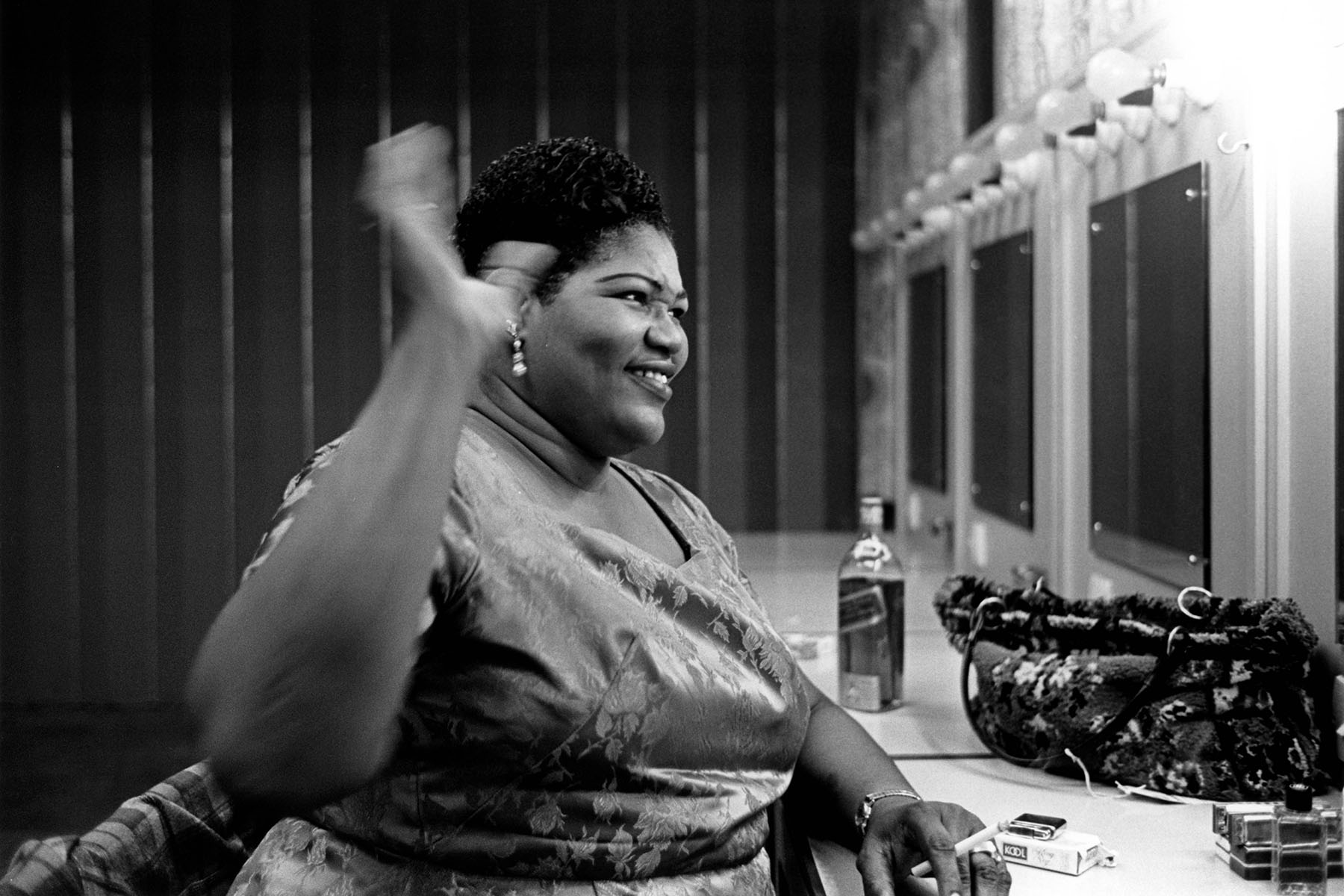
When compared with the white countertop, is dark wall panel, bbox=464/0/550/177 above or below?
above

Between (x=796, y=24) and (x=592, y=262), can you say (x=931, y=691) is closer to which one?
(x=592, y=262)

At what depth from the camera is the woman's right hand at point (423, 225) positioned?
0.85 meters

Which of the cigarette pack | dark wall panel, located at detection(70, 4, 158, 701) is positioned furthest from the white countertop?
dark wall panel, located at detection(70, 4, 158, 701)

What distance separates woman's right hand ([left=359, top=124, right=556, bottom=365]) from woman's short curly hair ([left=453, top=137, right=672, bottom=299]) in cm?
35

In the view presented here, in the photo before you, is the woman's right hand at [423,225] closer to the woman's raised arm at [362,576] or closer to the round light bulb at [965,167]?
the woman's raised arm at [362,576]

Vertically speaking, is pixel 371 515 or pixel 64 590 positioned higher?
pixel 371 515

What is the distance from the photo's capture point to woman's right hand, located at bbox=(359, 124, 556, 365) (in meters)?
0.85

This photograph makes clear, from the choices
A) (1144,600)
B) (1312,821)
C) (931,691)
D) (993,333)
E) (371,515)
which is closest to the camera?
(371,515)

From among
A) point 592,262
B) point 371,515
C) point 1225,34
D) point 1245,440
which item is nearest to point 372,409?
point 371,515

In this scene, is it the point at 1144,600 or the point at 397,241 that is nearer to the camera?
the point at 397,241

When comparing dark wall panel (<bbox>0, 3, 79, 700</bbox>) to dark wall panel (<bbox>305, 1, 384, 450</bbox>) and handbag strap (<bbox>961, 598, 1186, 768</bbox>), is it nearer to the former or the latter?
dark wall panel (<bbox>305, 1, 384, 450</bbox>)

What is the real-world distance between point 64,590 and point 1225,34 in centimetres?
397

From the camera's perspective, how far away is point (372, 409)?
83 centimetres

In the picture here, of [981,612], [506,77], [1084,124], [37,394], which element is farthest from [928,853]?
[37,394]
